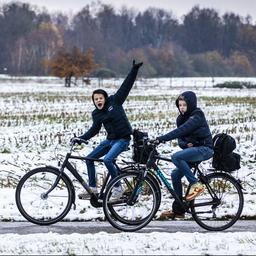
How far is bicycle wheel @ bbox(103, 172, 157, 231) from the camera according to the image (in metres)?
7.70

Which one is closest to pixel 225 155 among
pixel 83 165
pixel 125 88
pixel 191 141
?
pixel 191 141

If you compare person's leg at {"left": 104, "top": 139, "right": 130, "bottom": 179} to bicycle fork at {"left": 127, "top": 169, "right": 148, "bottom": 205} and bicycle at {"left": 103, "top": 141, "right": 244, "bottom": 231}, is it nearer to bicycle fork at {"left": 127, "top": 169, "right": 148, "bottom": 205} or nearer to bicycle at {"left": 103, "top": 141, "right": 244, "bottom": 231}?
bicycle at {"left": 103, "top": 141, "right": 244, "bottom": 231}

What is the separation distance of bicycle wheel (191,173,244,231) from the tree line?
8784cm

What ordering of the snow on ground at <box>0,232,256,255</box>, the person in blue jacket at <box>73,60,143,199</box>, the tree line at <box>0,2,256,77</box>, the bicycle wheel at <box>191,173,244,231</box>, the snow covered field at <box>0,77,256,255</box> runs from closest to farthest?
the snow on ground at <box>0,232,256,255</box> < the snow covered field at <box>0,77,256,255</box> < the bicycle wheel at <box>191,173,244,231</box> < the person in blue jacket at <box>73,60,143,199</box> < the tree line at <box>0,2,256,77</box>

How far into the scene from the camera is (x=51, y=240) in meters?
6.80

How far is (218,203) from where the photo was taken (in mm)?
8078

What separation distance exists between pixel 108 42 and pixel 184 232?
129086 mm

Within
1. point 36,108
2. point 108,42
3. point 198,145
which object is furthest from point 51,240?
point 108,42

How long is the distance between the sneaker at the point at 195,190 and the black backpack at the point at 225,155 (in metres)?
0.32

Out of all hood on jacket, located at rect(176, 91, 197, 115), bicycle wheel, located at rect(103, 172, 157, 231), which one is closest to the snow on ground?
bicycle wheel, located at rect(103, 172, 157, 231)

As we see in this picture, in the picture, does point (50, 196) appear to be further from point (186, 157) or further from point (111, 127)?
point (186, 157)

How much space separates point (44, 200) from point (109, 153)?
1048 mm

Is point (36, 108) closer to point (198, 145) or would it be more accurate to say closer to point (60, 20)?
point (198, 145)

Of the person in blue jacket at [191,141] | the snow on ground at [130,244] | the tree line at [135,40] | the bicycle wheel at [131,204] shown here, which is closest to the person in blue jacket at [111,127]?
the bicycle wheel at [131,204]
